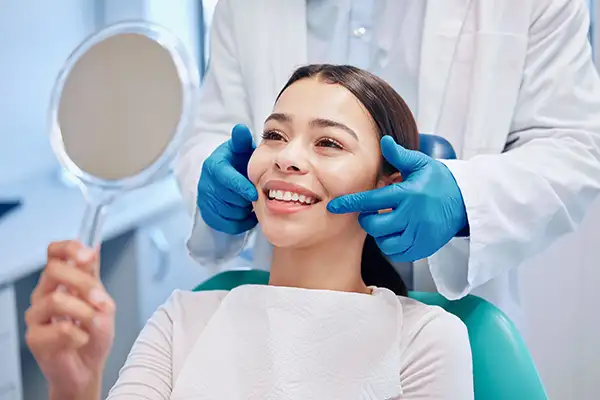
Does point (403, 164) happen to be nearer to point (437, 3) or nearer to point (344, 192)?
point (344, 192)

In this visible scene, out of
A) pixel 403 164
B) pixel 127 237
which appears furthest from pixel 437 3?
→ pixel 127 237

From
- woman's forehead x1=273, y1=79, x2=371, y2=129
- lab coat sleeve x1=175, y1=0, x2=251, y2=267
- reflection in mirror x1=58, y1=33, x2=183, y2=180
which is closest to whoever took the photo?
reflection in mirror x1=58, y1=33, x2=183, y2=180

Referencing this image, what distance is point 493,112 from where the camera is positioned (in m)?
1.28

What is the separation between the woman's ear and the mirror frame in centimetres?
32

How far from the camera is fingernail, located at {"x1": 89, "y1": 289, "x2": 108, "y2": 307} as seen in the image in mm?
810

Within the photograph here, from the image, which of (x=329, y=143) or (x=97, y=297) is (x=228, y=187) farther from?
(x=97, y=297)

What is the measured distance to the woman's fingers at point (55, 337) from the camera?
2.66ft

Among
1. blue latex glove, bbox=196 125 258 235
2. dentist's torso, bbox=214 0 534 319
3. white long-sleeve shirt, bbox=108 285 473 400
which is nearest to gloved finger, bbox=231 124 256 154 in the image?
blue latex glove, bbox=196 125 258 235

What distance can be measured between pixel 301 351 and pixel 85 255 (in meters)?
0.40

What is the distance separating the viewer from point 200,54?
2502 mm

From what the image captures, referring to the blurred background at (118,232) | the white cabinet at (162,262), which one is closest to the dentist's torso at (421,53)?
the blurred background at (118,232)

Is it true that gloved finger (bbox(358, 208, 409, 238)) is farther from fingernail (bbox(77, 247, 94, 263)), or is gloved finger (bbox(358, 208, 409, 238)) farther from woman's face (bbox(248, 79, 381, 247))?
fingernail (bbox(77, 247, 94, 263))

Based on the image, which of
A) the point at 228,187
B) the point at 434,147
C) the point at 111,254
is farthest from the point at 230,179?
the point at 111,254

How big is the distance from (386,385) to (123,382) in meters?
0.38
